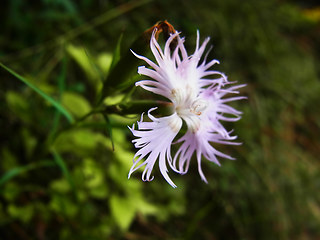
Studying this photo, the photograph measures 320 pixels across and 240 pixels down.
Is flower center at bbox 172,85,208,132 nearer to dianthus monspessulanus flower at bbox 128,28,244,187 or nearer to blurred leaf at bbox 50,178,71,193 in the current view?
dianthus monspessulanus flower at bbox 128,28,244,187

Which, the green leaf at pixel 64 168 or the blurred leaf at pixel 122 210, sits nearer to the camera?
the green leaf at pixel 64 168

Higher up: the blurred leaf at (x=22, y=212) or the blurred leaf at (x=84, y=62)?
the blurred leaf at (x=84, y=62)

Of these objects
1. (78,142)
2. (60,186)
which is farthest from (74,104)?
(60,186)

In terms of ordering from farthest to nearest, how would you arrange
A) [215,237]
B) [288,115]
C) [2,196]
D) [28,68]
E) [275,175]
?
[288,115], [275,175], [215,237], [28,68], [2,196]

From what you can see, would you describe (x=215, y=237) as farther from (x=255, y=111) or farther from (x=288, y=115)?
(x=288, y=115)

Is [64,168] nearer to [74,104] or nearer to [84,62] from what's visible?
[74,104]

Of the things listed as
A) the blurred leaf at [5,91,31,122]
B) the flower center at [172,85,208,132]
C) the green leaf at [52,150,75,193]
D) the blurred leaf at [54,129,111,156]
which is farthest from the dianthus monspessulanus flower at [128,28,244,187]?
the blurred leaf at [5,91,31,122]

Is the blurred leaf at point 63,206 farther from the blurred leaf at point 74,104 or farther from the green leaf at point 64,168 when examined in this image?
the blurred leaf at point 74,104

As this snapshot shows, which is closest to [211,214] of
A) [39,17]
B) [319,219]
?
[319,219]

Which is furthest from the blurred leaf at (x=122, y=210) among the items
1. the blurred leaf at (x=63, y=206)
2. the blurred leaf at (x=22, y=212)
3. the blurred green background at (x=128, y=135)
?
the blurred leaf at (x=22, y=212)
